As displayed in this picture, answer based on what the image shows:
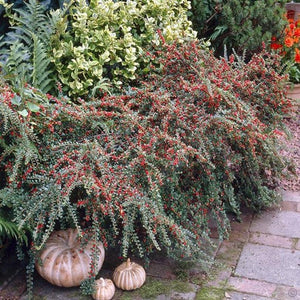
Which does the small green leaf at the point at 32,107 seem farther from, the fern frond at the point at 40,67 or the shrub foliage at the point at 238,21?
the shrub foliage at the point at 238,21

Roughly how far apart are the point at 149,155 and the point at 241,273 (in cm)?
89

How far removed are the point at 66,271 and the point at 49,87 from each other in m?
1.28

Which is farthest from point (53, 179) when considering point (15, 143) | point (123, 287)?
point (123, 287)

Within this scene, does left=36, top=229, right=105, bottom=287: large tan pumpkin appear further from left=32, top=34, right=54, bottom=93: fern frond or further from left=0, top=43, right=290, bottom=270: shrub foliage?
left=32, top=34, right=54, bottom=93: fern frond

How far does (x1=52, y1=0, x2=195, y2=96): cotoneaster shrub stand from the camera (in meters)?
3.42

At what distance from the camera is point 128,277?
8.80 ft

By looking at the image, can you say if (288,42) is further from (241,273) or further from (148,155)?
(148,155)

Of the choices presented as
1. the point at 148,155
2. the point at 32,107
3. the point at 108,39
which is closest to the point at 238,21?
the point at 108,39

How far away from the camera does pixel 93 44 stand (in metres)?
3.53

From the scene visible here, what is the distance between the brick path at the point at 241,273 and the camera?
270 cm

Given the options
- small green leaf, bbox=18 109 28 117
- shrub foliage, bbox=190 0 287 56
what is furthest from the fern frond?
shrub foliage, bbox=190 0 287 56

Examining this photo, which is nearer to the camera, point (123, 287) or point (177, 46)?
point (123, 287)

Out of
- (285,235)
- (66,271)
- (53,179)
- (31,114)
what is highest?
(31,114)

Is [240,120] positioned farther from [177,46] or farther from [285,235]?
[177,46]
